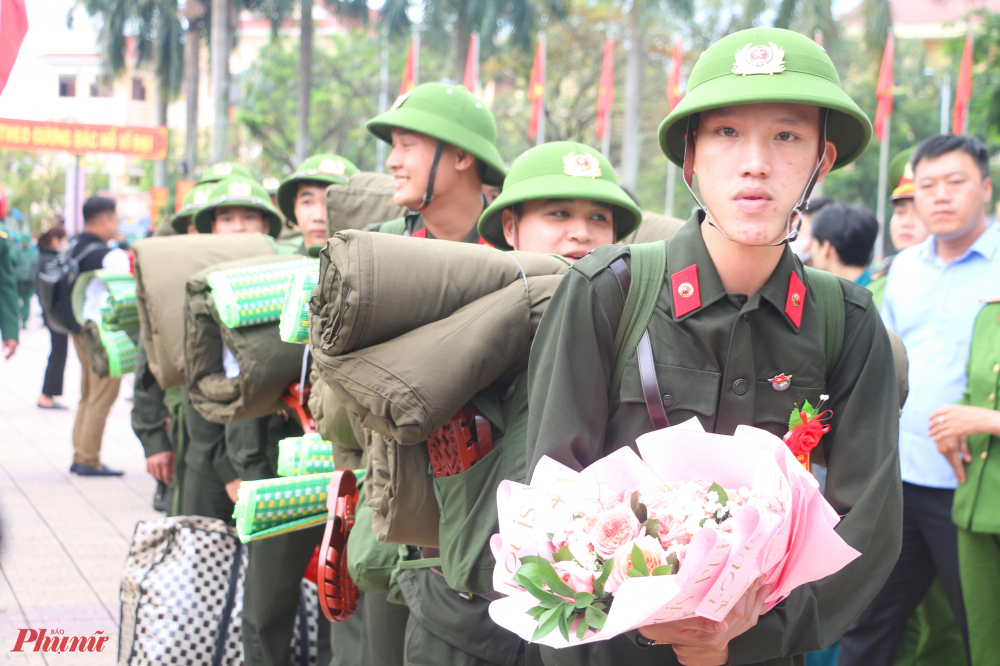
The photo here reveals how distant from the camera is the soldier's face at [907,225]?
17.1ft

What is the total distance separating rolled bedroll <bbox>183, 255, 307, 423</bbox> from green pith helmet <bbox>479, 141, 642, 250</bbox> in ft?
3.09

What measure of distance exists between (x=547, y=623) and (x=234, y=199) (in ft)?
14.6

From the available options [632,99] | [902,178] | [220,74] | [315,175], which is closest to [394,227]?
[315,175]

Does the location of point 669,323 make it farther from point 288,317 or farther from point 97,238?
point 97,238

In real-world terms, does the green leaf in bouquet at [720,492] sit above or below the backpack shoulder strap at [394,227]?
below

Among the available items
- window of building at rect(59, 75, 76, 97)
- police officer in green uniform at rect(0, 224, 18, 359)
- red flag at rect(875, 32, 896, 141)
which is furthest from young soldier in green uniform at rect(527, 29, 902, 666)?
window of building at rect(59, 75, 76, 97)

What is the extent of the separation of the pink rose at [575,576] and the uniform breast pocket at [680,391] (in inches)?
18.9

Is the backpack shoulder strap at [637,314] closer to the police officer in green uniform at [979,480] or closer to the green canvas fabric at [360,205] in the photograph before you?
the police officer in green uniform at [979,480]

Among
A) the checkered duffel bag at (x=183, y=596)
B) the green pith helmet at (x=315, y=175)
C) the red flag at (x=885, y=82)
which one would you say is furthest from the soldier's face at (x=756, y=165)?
the red flag at (x=885, y=82)

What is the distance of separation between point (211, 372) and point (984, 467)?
10.0 feet

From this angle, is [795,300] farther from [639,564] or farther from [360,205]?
[360,205]

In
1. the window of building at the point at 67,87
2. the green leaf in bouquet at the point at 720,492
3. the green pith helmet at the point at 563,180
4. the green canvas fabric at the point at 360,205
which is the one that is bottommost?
the green leaf in bouquet at the point at 720,492

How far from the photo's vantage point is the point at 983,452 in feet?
11.7

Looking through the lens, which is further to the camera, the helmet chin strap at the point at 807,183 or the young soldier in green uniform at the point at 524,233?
the young soldier in green uniform at the point at 524,233
